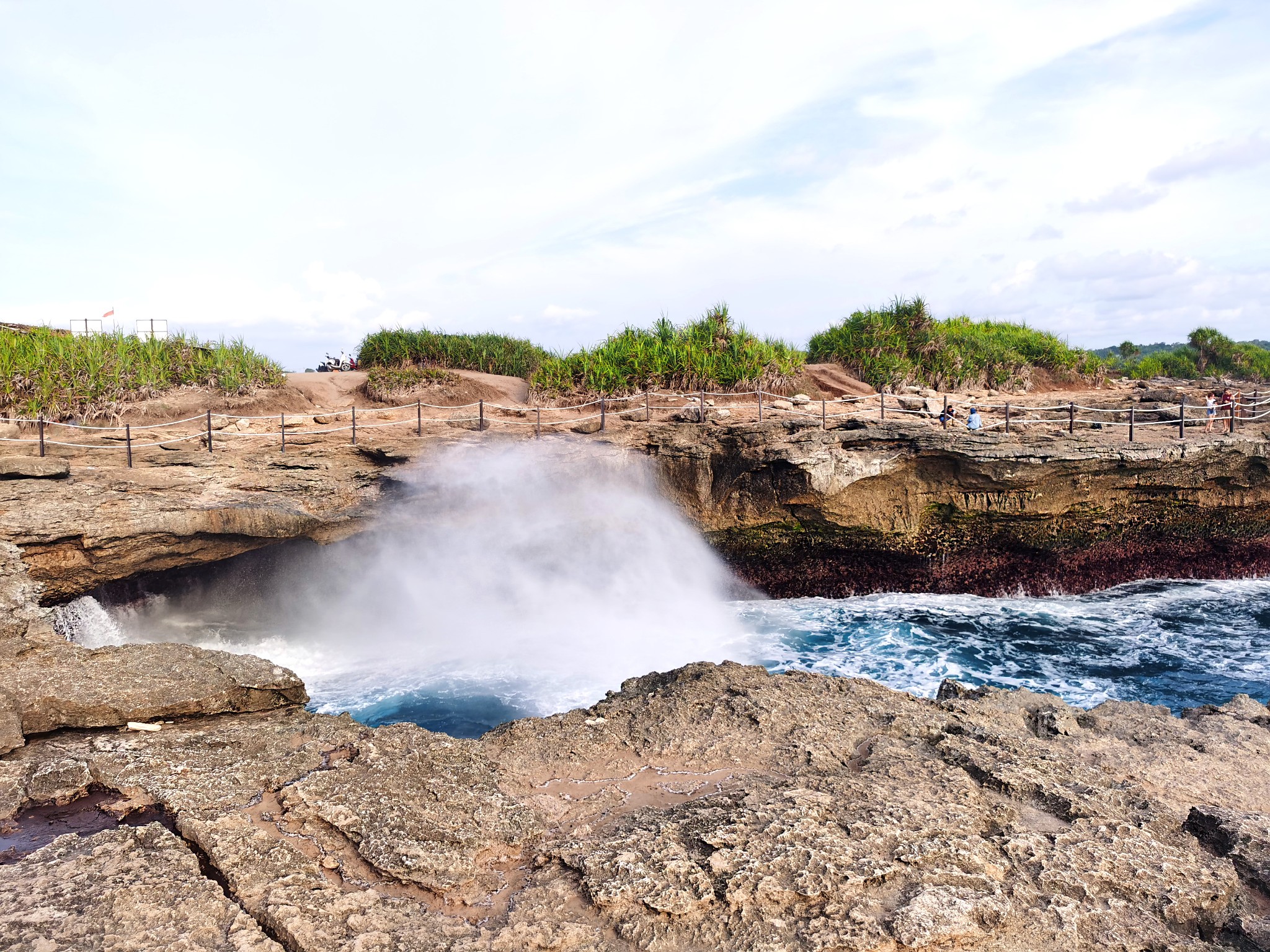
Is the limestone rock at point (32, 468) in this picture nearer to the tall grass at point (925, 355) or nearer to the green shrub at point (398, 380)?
the green shrub at point (398, 380)

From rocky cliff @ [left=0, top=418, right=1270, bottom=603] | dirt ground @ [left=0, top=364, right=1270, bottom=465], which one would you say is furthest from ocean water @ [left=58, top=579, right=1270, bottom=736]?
dirt ground @ [left=0, top=364, right=1270, bottom=465]

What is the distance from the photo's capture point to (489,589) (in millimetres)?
12367

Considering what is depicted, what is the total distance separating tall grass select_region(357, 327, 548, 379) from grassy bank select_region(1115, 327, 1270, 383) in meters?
21.4

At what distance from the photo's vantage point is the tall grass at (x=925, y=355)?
20547mm

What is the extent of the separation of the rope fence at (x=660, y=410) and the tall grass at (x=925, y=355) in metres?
3.03

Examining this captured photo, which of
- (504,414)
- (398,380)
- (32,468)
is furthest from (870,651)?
(398,380)

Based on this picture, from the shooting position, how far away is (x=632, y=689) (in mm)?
6641

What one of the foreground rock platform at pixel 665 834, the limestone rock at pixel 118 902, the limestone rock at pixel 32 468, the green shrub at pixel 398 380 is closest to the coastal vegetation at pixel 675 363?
the green shrub at pixel 398 380

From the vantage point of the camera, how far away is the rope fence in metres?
12.2

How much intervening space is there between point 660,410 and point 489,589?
4.94 meters

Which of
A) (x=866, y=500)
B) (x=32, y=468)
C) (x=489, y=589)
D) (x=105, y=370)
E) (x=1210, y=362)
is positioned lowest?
(x=489, y=589)

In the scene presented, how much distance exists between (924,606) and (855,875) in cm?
1016

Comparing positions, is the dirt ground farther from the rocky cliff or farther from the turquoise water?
the turquoise water

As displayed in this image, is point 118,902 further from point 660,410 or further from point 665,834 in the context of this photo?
point 660,410
